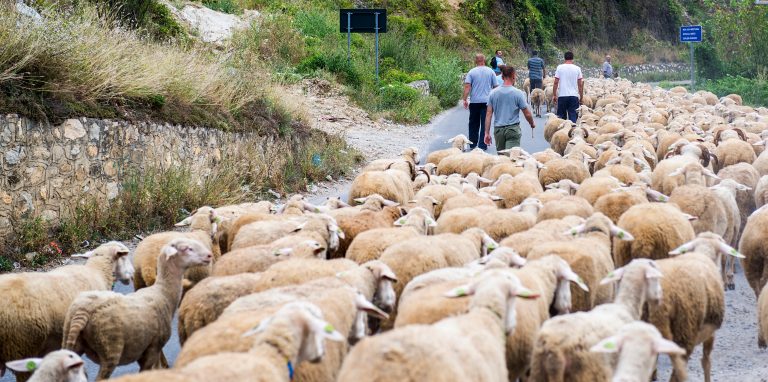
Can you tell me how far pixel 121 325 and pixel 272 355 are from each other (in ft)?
7.13

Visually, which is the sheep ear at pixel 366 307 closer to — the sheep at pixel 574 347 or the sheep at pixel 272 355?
the sheep at pixel 272 355

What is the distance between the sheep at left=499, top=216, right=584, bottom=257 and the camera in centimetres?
813

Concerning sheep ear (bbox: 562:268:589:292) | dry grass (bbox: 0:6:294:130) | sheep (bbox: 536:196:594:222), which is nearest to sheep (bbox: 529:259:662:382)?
sheep ear (bbox: 562:268:589:292)

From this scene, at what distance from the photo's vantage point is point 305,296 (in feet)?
20.6

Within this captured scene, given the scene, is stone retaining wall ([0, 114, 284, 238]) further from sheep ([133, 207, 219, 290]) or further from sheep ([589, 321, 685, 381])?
sheep ([589, 321, 685, 381])

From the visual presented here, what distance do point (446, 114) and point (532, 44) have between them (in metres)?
28.3

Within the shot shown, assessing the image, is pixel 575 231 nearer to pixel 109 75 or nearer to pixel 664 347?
pixel 664 347

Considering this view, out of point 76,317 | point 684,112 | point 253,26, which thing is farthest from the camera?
point 253,26

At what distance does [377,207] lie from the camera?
1070 cm

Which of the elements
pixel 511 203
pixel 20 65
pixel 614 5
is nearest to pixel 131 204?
pixel 20 65

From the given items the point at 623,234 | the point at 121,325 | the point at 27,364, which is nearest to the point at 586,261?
the point at 623,234

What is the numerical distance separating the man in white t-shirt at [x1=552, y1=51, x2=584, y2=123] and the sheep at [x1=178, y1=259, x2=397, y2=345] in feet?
42.1

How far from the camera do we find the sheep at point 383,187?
11.7 metres

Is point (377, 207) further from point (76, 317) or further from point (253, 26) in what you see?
point (253, 26)
